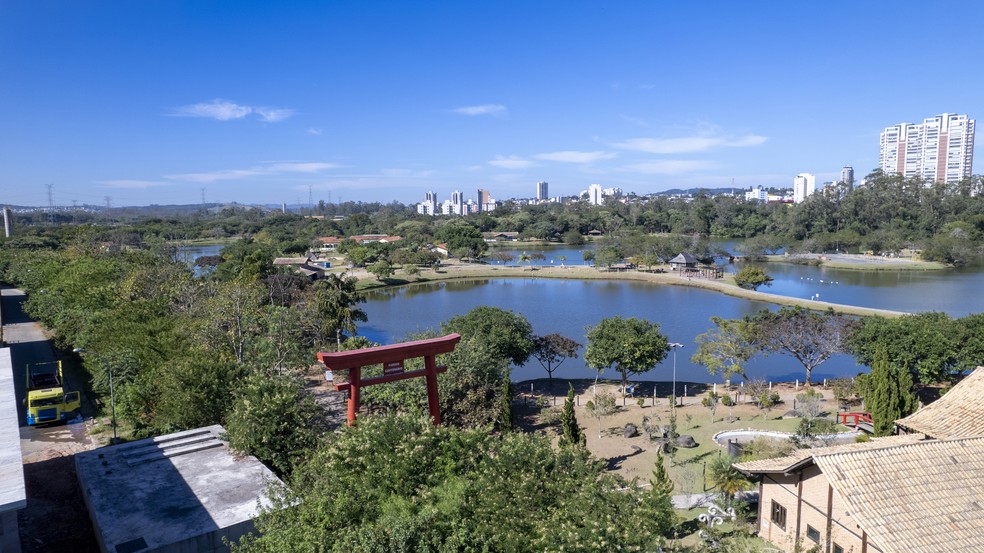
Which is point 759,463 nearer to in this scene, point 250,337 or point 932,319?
point 932,319

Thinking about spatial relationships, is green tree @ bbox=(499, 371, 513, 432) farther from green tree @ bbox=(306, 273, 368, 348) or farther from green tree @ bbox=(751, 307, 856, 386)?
green tree @ bbox=(306, 273, 368, 348)

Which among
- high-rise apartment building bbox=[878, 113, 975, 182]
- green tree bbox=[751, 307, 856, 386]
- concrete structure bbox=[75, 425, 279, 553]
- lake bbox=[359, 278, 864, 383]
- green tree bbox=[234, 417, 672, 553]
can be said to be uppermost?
high-rise apartment building bbox=[878, 113, 975, 182]

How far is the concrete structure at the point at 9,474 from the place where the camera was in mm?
7768

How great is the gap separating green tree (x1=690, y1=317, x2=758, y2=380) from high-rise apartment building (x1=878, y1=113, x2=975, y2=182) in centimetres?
12423

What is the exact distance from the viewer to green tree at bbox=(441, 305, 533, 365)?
21.6m

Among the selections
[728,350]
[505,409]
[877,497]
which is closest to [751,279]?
[728,350]

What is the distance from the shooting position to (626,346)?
21.2m

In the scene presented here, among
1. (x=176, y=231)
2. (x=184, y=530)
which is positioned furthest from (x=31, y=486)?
(x=176, y=231)

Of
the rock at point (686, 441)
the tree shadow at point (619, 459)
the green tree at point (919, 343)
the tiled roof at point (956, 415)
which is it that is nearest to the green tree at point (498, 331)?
the tree shadow at point (619, 459)

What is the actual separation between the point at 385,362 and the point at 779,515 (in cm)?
813

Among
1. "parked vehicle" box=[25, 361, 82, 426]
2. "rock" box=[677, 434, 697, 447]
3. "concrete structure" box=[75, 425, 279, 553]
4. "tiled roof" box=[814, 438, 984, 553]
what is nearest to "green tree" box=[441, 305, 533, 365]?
"rock" box=[677, 434, 697, 447]

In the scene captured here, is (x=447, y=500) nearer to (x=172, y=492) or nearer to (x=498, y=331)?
(x=172, y=492)

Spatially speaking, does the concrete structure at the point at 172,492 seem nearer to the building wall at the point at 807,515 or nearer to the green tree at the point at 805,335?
the building wall at the point at 807,515

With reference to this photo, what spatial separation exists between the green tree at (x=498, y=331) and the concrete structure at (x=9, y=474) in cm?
1273
